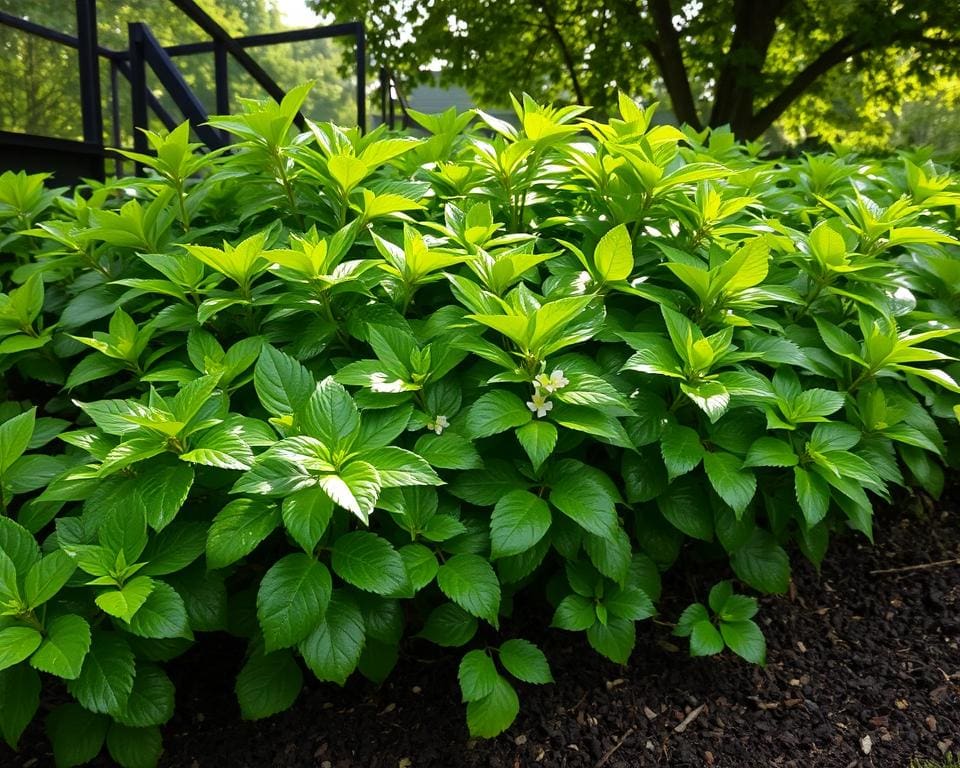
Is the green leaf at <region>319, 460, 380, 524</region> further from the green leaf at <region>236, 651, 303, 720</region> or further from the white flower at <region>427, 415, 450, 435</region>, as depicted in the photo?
the green leaf at <region>236, 651, 303, 720</region>

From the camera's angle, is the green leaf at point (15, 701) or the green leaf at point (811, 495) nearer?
the green leaf at point (15, 701)

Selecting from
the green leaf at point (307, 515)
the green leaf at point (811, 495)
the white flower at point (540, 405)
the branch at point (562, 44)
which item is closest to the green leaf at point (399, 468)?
the green leaf at point (307, 515)

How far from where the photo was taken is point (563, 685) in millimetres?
1937

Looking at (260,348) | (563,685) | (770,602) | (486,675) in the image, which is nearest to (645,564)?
(563,685)

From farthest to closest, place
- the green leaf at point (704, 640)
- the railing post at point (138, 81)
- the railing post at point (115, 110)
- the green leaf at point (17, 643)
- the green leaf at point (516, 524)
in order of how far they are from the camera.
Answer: the railing post at point (115, 110)
the railing post at point (138, 81)
the green leaf at point (704, 640)
the green leaf at point (516, 524)
the green leaf at point (17, 643)

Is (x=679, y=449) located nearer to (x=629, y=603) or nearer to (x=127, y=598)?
(x=629, y=603)

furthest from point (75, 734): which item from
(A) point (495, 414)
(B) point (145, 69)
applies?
(B) point (145, 69)

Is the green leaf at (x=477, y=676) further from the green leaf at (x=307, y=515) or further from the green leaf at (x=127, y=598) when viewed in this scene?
the green leaf at (x=127, y=598)

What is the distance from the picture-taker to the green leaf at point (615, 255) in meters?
1.86

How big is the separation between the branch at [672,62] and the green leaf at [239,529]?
1109cm

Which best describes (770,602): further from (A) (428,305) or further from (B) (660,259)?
(A) (428,305)

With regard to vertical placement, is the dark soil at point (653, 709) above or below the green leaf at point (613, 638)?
below

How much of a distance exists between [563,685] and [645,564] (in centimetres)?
42

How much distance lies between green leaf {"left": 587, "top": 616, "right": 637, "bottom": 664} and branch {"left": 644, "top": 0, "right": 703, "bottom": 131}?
1067cm
